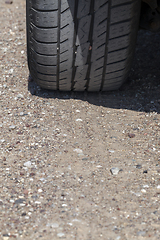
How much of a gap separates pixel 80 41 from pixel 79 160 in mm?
848

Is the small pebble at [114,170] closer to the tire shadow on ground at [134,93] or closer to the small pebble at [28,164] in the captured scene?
the small pebble at [28,164]

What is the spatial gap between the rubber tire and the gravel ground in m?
0.21

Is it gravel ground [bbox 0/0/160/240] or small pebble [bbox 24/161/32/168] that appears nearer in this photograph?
gravel ground [bbox 0/0/160/240]

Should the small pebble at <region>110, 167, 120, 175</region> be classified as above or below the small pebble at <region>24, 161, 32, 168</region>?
above

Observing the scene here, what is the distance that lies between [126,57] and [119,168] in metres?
0.90

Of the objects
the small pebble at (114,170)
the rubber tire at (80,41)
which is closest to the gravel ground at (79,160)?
the small pebble at (114,170)

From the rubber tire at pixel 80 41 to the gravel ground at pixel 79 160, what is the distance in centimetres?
21

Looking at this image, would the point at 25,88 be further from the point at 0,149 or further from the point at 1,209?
the point at 1,209

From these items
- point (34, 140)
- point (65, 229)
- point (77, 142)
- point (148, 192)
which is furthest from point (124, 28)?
point (65, 229)

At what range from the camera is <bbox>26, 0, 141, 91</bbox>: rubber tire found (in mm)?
2084

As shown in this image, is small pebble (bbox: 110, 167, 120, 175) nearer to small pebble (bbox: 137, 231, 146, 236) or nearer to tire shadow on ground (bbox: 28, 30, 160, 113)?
small pebble (bbox: 137, 231, 146, 236)

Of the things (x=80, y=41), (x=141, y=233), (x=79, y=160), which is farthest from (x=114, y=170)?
(x=80, y=41)

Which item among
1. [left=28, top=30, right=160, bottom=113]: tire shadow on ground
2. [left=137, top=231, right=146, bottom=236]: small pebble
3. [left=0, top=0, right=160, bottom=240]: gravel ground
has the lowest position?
[left=28, top=30, right=160, bottom=113]: tire shadow on ground

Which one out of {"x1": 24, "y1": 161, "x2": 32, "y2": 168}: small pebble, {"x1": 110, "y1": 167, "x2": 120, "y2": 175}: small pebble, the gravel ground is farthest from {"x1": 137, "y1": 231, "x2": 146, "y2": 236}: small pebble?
{"x1": 24, "y1": 161, "x2": 32, "y2": 168}: small pebble
